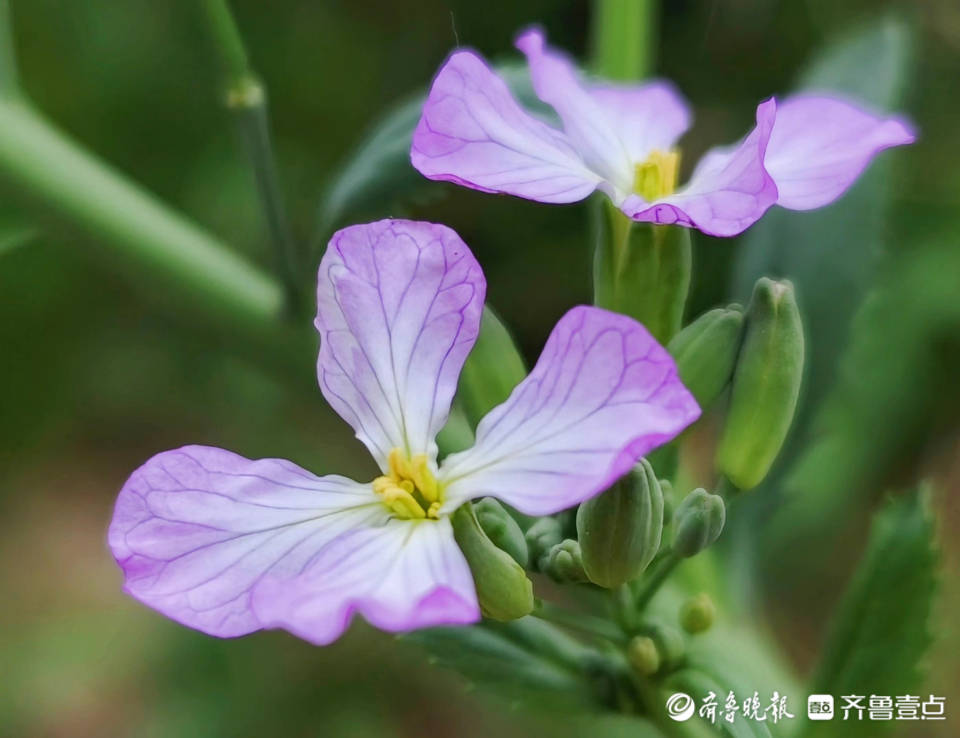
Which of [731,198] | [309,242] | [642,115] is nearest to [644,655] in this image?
[731,198]

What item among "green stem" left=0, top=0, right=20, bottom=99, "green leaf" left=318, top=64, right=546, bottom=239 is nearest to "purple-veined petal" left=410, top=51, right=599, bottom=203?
"green leaf" left=318, top=64, right=546, bottom=239

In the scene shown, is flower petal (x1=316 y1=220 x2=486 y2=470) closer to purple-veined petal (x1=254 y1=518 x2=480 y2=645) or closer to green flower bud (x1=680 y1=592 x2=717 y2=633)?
purple-veined petal (x1=254 y1=518 x2=480 y2=645)

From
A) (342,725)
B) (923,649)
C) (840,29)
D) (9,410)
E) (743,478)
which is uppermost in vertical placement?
(840,29)

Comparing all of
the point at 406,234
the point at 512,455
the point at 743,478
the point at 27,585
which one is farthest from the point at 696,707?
the point at 27,585

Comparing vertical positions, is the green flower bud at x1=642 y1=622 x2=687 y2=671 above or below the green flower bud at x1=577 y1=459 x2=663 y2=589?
below

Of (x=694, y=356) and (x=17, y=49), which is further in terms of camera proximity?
(x=17, y=49)

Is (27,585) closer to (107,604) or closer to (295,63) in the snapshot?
(107,604)
